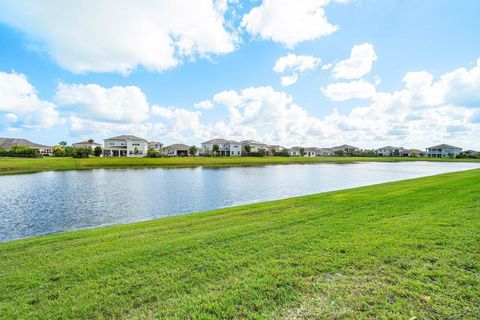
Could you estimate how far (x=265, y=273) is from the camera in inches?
188

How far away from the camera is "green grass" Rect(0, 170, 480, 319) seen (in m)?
3.78

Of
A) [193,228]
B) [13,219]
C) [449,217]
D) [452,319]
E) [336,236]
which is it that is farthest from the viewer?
[13,219]

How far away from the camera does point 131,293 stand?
175 inches

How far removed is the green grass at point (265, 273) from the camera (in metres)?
3.78

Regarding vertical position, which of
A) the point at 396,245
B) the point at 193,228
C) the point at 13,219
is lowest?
the point at 13,219

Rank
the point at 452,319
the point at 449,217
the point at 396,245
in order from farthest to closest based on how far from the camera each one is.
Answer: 1. the point at 449,217
2. the point at 396,245
3. the point at 452,319

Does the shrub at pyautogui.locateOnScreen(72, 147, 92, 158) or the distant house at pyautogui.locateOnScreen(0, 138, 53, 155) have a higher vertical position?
the distant house at pyautogui.locateOnScreen(0, 138, 53, 155)

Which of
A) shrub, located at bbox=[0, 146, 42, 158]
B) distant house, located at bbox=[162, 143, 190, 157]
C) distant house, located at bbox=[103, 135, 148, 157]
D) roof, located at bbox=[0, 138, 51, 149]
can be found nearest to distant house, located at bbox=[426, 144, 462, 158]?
distant house, located at bbox=[162, 143, 190, 157]

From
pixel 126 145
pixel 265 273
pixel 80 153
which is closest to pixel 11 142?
pixel 126 145

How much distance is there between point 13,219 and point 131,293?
14475 mm

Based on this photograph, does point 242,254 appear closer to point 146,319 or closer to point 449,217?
point 146,319

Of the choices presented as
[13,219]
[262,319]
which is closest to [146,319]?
[262,319]

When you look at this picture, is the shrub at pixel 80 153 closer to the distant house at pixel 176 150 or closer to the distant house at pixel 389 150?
the distant house at pixel 176 150

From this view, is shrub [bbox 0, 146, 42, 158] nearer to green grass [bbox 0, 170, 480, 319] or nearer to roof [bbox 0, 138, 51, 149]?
roof [bbox 0, 138, 51, 149]
